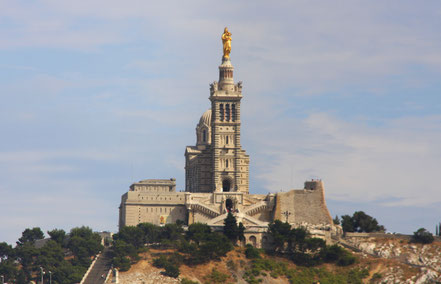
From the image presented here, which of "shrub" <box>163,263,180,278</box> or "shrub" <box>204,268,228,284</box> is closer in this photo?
"shrub" <box>163,263,180,278</box>

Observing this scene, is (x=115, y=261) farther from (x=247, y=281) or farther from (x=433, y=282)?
(x=433, y=282)

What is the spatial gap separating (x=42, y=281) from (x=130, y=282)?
14856 millimetres

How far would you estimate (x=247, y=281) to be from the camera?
19938cm

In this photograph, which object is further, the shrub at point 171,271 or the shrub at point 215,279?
the shrub at point 215,279

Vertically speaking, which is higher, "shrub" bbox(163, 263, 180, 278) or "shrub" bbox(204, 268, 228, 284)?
"shrub" bbox(163, 263, 180, 278)

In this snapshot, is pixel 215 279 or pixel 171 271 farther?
pixel 215 279

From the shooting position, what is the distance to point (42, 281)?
197 metres

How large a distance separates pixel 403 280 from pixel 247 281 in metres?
26.3

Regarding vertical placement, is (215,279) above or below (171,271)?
below

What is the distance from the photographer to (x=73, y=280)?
198 meters

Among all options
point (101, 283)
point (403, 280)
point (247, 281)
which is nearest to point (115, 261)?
point (101, 283)

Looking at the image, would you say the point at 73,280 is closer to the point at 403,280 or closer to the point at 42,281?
the point at 42,281

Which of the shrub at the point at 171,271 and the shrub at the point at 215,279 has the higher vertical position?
the shrub at the point at 171,271

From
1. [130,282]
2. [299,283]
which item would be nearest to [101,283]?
[130,282]
